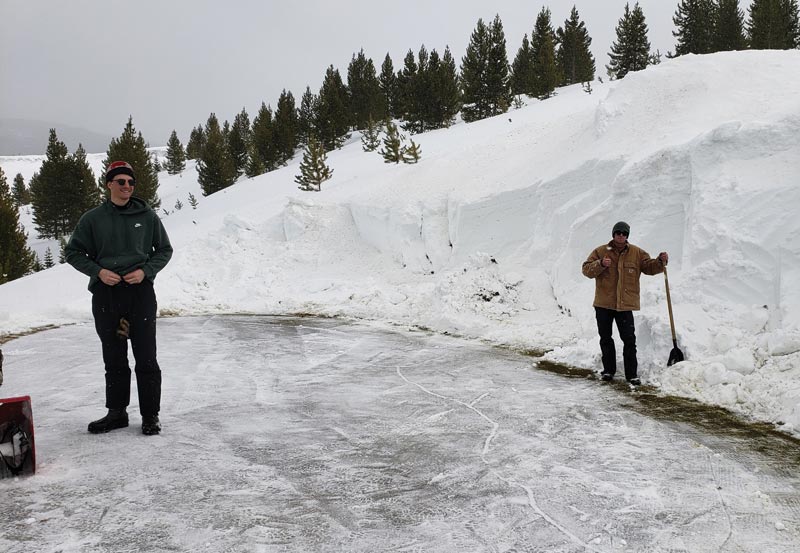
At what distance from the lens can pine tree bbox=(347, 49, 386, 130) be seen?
51125 mm

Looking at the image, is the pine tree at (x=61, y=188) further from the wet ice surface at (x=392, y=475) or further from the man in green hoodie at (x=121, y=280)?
the man in green hoodie at (x=121, y=280)

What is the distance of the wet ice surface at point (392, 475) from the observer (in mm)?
2734

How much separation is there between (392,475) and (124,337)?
2.23 meters

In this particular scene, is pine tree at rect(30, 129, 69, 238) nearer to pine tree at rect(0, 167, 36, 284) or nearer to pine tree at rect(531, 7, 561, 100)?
pine tree at rect(0, 167, 36, 284)

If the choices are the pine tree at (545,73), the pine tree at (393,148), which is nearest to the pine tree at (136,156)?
the pine tree at (393,148)

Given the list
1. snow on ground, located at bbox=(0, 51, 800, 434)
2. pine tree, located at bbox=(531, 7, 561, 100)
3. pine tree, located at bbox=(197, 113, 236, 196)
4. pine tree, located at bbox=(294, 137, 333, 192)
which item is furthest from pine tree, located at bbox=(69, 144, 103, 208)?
pine tree, located at bbox=(531, 7, 561, 100)

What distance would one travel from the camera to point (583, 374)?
6406mm

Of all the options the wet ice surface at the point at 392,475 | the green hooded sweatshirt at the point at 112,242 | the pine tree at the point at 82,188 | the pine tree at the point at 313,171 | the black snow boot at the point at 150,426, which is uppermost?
the pine tree at the point at 82,188

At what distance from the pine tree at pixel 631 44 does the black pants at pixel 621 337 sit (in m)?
39.3

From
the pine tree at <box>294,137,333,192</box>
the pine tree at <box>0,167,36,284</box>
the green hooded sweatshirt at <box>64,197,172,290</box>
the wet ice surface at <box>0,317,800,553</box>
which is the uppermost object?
the pine tree at <box>294,137,333,192</box>

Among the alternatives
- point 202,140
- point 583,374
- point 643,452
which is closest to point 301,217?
point 583,374

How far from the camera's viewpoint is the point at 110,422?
423 cm

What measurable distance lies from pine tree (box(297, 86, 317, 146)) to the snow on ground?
34.0 m

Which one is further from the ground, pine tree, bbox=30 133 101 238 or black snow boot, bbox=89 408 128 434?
pine tree, bbox=30 133 101 238
